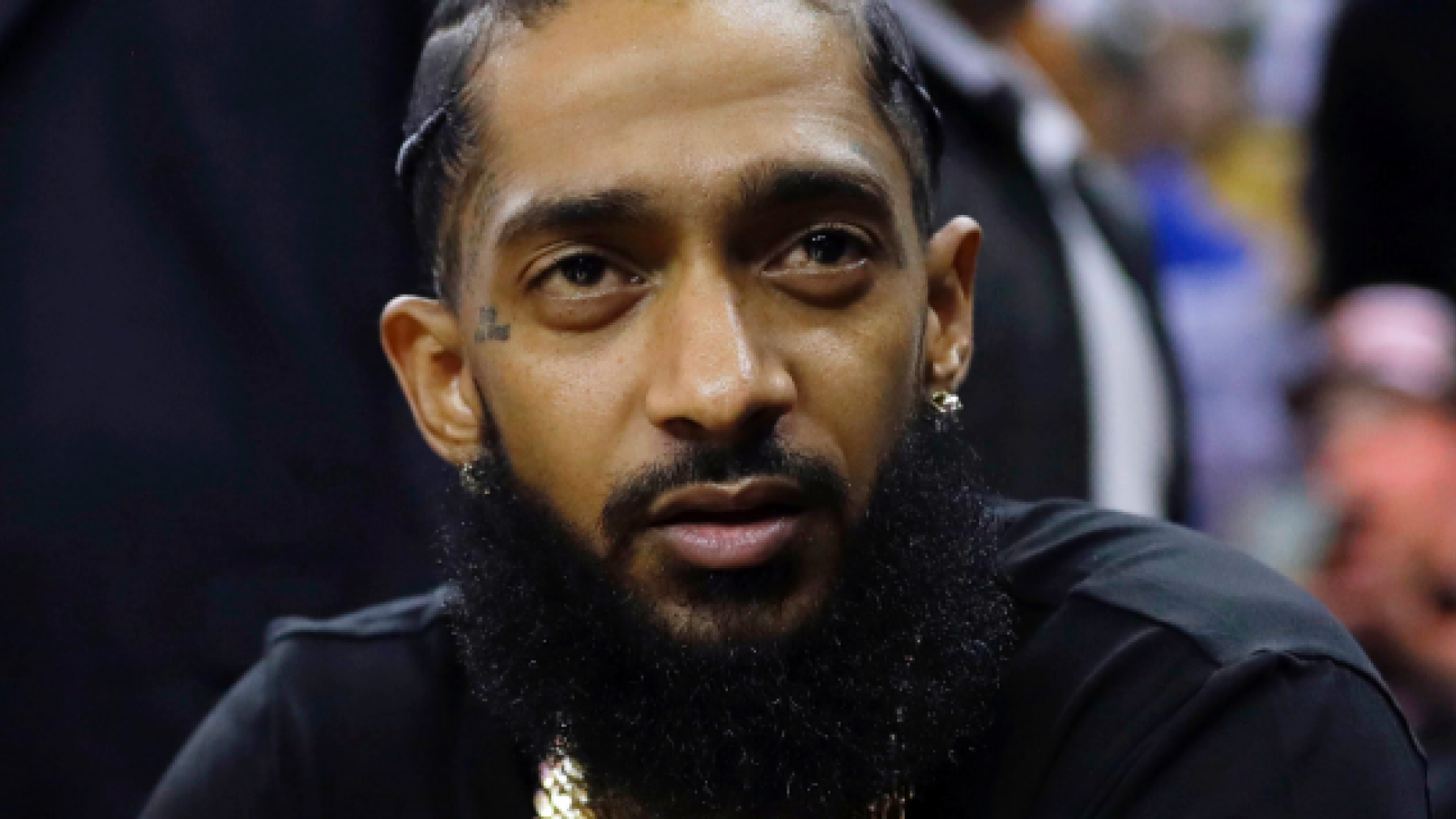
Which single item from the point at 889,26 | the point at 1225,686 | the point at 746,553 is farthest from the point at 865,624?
the point at 889,26

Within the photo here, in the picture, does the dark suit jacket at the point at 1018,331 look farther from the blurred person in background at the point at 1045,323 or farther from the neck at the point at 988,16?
the neck at the point at 988,16

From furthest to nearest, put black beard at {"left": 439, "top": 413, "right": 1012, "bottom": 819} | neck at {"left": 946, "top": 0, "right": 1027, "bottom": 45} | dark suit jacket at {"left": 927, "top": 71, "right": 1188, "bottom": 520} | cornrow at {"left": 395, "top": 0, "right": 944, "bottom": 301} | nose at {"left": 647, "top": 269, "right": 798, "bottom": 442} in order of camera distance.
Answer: neck at {"left": 946, "top": 0, "right": 1027, "bottom": 45} < dark suit jacket at {"left": 927, "top": 71, "right": 1188, "bottom": 520} < cornrow at {"left": 395, "top": 0, "right": 944, "bottom": 301} < black beard at {"left": 439, "top": 413, "right": 1012, "bottom": 819} < nose at {"left": 647, "top": 269, "right": 798, "bottom": 442}

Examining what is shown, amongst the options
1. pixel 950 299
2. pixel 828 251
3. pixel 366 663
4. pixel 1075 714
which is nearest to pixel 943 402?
pixel 950 299

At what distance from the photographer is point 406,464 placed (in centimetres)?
329

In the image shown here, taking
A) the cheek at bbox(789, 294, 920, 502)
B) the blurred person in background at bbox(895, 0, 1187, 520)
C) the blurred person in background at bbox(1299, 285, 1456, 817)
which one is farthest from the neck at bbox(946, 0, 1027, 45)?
the cheek at bbox(789, 294, 920, 502)

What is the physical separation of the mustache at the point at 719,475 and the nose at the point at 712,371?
0.02m

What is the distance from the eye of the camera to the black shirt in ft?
6.57

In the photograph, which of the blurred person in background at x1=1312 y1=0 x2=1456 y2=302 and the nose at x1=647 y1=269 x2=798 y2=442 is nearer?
the nose at x1=647 y1=269 x2=798 y2=442

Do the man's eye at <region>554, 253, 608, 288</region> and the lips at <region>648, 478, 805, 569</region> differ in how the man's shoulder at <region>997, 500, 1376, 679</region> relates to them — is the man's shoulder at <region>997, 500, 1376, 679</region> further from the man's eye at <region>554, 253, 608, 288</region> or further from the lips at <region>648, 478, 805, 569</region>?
the man's eye at <region>554, 253, 608, 288</region>

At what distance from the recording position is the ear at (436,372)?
7.82ft

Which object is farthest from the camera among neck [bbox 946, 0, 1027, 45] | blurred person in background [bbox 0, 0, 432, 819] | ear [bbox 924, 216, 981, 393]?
neck [bbox 946, 0, 1027, 45]

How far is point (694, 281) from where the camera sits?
2066 millimetres

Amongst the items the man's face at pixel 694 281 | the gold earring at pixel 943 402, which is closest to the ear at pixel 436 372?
the man's face at pixel 694 281

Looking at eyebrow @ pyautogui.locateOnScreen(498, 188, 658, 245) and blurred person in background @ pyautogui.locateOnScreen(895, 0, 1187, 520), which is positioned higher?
eyebrow @ pyautogui.locateOnScreen(498, 188, 658, 245)
